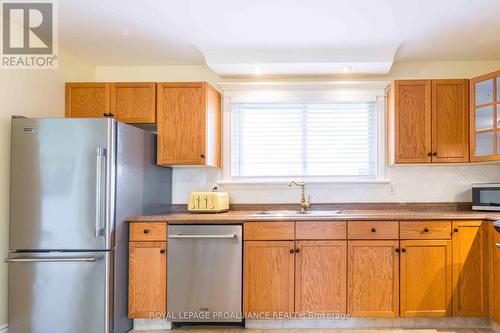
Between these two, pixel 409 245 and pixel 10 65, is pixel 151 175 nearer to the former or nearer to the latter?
pixel 10 65

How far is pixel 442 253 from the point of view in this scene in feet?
9.26

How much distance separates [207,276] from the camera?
2828 millimetres

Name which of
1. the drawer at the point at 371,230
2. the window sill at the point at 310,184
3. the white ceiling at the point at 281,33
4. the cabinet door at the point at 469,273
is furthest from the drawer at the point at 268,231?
the white ceiling at the point at 281,33

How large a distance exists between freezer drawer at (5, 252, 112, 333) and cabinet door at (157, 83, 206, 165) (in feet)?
3.65

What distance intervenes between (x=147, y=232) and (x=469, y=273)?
8.41 feet

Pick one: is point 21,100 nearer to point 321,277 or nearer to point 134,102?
point 134,102

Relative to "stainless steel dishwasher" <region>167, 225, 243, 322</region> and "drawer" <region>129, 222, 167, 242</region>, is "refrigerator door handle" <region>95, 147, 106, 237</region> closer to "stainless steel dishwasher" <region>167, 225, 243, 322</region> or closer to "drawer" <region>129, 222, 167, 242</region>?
"drawer" <region>129, 222, 167, 242</region>

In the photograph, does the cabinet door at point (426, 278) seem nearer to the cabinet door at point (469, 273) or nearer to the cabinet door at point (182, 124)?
the cabinet door at point (469, 273)

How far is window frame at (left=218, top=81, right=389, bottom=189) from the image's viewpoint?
139 inches

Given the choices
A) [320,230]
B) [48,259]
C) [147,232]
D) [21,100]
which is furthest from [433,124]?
[21,100]

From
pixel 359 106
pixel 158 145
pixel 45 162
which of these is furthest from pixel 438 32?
pixel 45 162

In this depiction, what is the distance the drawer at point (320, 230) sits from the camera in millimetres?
2844

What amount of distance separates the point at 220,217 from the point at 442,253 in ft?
5.82

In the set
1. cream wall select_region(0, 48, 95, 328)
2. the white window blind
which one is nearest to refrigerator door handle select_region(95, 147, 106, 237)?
cream wall select_region(0, 48, 95, 328)
